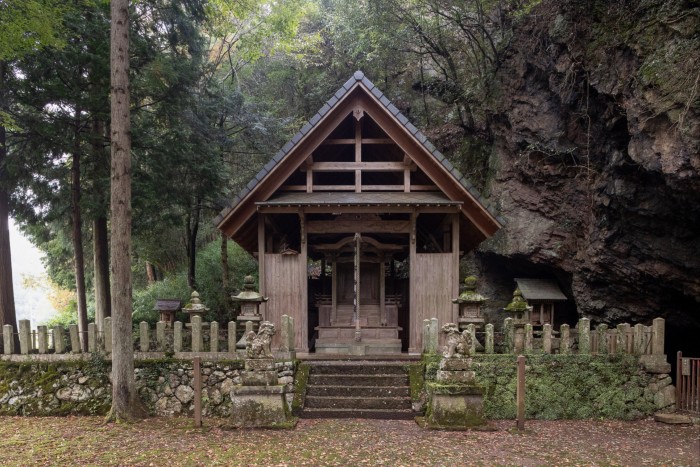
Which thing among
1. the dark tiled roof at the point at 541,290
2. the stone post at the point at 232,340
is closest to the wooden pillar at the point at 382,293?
the stone post at the point at 232,340

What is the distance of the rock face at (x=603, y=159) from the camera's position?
983 cm

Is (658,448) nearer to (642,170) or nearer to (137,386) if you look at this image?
(642,170)

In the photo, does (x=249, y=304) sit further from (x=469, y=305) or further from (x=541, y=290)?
(x=541, y=290)

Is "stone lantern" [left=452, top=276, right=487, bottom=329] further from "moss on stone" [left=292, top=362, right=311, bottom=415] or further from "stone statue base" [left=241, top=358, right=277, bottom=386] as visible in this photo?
"stone statue base" [left=241, top=358, right=277, bottom=386]

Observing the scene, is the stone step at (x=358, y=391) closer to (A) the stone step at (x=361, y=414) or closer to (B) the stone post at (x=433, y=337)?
(A) the stone step at (x=361, y=414)

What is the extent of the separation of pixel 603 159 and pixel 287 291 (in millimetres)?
10278

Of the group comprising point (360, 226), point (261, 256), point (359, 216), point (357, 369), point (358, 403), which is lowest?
point (358, 403)

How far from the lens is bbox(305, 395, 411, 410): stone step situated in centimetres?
896

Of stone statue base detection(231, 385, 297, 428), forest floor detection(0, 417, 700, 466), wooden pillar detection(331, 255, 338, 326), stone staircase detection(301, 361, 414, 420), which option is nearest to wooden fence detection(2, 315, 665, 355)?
stone staircase detection(301, 361, 414, 420)

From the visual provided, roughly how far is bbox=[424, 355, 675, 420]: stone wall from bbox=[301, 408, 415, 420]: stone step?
1.04m

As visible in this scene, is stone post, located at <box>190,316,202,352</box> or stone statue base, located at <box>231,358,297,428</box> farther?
stone post, located at <box>190,316,202,352</box>

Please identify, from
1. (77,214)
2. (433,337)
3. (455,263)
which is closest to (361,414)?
(433,337)

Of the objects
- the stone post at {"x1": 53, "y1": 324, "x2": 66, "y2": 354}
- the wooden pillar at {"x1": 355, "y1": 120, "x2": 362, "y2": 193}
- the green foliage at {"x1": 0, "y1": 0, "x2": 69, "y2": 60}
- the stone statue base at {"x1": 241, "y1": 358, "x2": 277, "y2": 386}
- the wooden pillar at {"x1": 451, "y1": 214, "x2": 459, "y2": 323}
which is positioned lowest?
the stone statue base at {"x1": 241, "y1": 358, "x2": 277, "y2": 386}

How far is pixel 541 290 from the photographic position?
14172 millimetres
